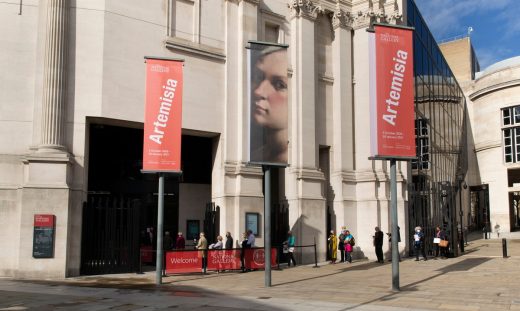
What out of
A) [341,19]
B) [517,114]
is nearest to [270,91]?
[341,19]

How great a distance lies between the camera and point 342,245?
24438 millimetres

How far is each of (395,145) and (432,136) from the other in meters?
19.9

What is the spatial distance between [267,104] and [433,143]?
20.3 meters

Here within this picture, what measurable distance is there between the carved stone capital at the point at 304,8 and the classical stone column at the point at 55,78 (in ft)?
36.4

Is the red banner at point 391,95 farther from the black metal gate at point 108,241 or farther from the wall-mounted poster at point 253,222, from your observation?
the black metal gate at point 108,241

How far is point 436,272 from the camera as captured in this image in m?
18.9

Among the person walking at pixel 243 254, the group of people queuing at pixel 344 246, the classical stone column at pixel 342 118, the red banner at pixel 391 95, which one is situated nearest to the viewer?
the red banner at pixel 391 95

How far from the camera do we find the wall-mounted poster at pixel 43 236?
59.0 ft

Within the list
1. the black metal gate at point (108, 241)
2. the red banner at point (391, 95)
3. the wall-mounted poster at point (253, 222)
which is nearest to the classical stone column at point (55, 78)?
the black metal gate at point (108, 241)

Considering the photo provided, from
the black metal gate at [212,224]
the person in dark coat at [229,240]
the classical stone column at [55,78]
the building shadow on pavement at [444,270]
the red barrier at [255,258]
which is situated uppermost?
the classical stone column at [55,78]

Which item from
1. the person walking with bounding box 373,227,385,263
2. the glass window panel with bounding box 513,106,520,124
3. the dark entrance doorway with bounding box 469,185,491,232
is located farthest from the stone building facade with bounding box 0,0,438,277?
the dark entrance doorway with bounding box 469,185,491,232

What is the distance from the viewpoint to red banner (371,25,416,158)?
49.5ft

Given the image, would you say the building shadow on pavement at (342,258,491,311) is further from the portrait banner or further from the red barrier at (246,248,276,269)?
the red barrier at (246,248,276,269)

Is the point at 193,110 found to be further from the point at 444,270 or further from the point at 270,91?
the point at 444,270
